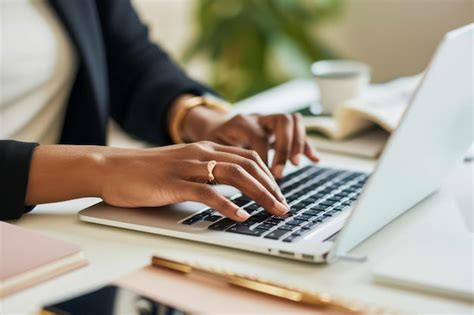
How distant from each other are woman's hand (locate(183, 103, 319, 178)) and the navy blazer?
0.19 m

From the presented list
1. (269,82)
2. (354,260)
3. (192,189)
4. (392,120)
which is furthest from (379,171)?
(269,82)

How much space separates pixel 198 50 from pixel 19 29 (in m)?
1.27

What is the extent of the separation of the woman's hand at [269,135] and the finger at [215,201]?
22 cm

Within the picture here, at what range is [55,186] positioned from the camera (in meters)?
0.89

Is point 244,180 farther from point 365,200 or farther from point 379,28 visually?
point 379,28

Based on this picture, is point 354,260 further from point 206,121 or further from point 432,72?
point 206,121

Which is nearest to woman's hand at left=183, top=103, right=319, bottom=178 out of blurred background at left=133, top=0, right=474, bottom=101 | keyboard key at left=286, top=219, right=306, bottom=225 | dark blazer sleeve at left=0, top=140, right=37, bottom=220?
keyboard key at left=286, top=219, right=306, bottom=225

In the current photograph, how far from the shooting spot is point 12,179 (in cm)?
87

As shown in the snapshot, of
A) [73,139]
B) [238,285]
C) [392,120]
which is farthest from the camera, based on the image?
[73,139]

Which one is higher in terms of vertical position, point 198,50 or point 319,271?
point 198,50

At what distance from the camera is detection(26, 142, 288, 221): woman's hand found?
83 cm

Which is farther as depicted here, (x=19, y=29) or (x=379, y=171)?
(x=19, y=29)

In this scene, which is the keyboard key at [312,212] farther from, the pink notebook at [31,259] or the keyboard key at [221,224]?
the pink notebook at [31,259]

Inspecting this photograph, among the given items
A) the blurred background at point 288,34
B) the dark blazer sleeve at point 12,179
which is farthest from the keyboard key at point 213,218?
the blurred background at point 288,34
